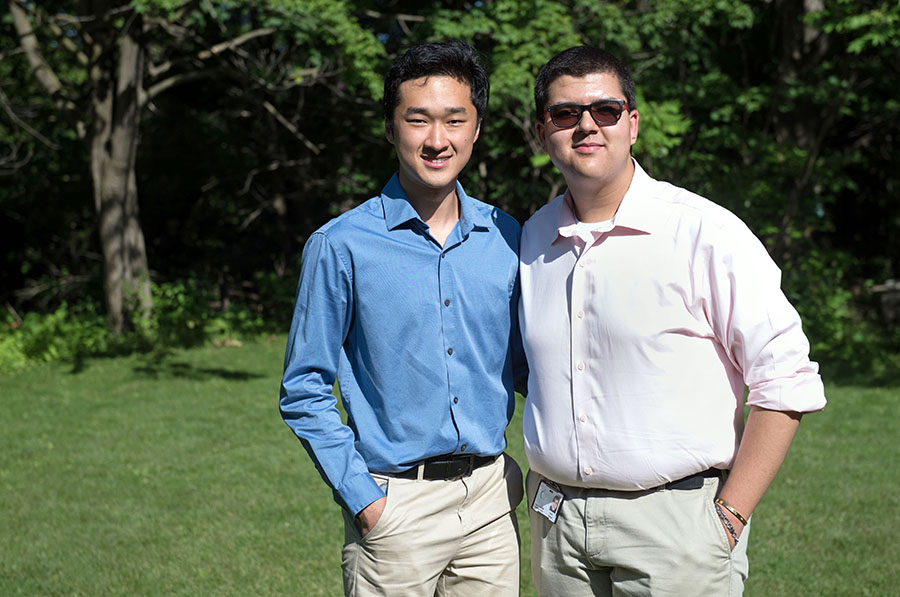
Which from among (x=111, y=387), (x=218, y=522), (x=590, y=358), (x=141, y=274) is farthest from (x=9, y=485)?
(x=141, y=274)

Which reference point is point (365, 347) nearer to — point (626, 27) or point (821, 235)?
point (626, 27)

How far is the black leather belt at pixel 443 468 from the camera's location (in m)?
2.35

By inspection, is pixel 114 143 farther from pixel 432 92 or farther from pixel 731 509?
pixel 731 509

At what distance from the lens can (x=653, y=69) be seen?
11.9m

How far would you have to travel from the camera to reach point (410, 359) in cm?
233

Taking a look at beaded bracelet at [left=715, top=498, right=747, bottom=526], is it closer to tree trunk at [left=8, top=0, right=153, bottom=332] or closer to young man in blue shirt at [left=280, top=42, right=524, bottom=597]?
young man in blue shirt at [left=280, top=42, right=524, bottom=597]

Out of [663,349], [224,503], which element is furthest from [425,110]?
[224,503]

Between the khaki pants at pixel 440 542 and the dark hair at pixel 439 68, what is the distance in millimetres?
1034

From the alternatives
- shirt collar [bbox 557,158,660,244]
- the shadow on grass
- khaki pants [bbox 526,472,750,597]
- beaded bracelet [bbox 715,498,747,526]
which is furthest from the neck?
the shadow on grass

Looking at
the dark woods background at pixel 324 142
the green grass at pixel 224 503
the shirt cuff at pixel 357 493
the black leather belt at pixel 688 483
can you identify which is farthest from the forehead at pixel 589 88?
the dark woods background at pixel 324 142

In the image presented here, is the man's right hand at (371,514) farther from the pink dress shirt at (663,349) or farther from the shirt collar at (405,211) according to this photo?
the shirt collar at (405,211)

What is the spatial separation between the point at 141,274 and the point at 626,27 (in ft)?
25.0

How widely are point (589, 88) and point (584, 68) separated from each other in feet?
0.19

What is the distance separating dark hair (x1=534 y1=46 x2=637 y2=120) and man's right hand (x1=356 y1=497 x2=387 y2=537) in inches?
42.9
